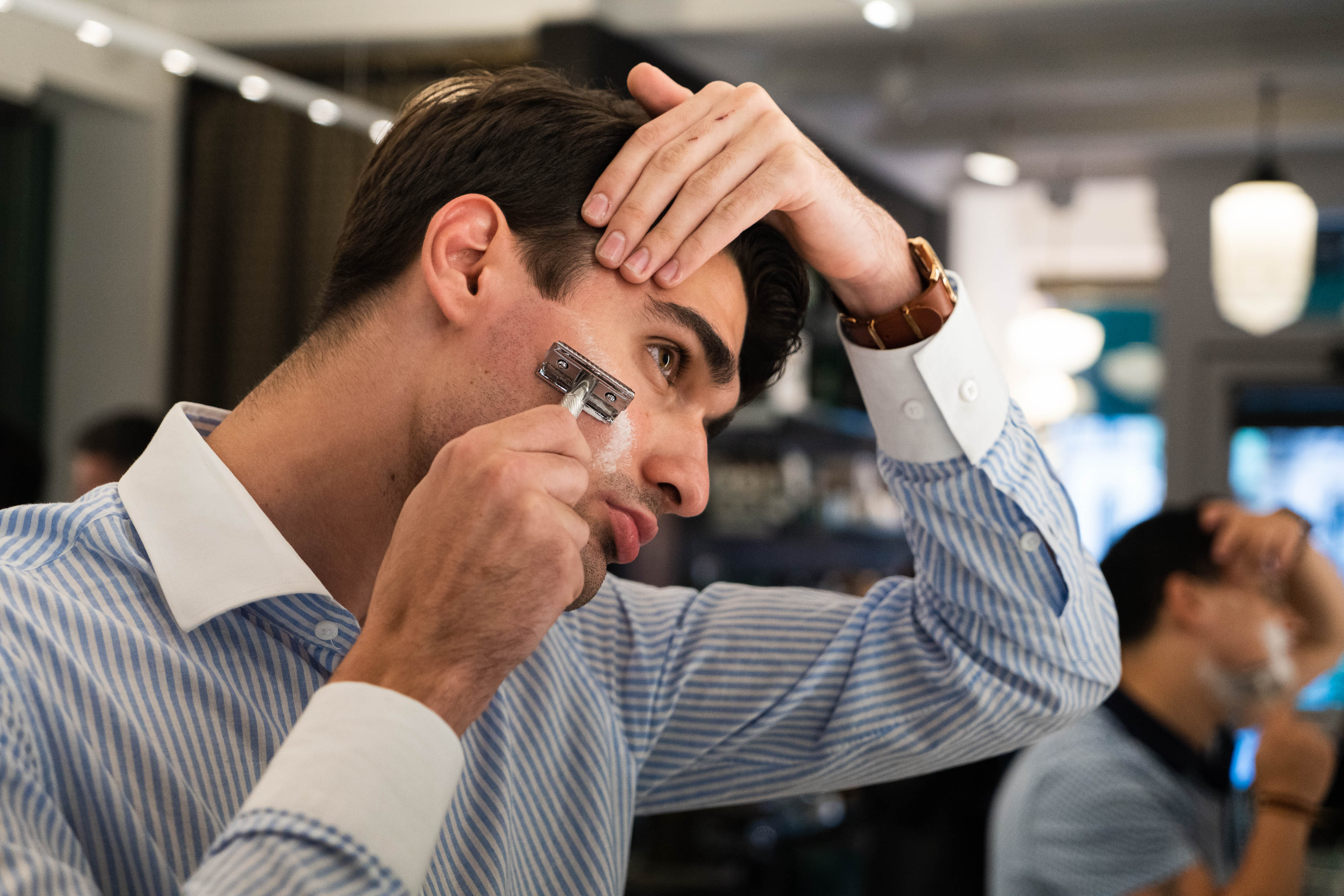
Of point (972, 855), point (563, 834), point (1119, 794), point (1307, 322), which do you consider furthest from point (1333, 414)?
point (563, 834)

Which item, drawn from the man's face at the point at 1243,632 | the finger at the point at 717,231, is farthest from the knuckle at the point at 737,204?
the man's face at the point at 1243,632

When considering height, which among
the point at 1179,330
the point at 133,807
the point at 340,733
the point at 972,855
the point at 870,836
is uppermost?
the point at 1179,330

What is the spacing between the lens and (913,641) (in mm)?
1359

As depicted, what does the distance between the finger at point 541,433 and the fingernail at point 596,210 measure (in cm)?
29

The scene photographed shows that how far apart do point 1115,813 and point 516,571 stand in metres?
1.63

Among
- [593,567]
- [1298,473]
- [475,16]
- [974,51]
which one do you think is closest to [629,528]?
[593,567]

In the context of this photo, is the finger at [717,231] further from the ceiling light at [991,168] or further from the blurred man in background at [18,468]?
the ceiling light at [991,168]

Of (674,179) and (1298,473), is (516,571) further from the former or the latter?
(1298,473)

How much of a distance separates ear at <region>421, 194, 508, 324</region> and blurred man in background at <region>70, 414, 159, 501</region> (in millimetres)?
2640

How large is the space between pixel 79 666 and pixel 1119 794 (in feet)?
5.77

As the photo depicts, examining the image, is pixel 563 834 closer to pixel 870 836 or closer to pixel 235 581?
pixel 235 581

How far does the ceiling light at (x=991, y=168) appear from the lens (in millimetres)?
5391

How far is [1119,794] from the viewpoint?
2.07 metres

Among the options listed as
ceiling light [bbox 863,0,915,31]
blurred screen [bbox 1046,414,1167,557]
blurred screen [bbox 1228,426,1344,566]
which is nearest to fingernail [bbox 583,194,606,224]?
ceiling light [bbox 863,0,915,31]
